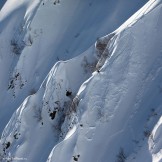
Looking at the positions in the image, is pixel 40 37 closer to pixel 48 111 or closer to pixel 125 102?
pixel 48 111

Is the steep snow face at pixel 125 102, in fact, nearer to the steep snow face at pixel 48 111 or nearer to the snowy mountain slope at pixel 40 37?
the steep snow face at pixel 48 111

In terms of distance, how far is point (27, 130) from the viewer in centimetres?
2066

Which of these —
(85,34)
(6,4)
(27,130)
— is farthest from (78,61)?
(6,4)

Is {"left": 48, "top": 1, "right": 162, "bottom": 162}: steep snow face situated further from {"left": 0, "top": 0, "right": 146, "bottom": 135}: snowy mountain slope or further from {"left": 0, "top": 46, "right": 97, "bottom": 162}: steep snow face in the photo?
{"left": 0, "top": 0, "right": 146, "bottom": 135}: snowy mountain slope

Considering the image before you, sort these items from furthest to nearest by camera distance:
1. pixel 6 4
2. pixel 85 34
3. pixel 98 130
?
1. pixel 6 4
2. pixel 85 34
3. pixel 98 130

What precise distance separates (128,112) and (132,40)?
10.4 feet

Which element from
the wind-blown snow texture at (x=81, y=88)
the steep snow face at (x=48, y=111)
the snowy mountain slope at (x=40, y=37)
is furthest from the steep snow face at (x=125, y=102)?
the snowy mountain slope at (x=40, y=37)

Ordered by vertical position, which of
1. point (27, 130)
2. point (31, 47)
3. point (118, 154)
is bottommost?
point (118, 154)

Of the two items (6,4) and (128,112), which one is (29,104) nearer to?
(128,112)

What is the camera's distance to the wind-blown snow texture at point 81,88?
1563cm

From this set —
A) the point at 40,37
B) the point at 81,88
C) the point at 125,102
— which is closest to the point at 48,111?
the point at 81,88

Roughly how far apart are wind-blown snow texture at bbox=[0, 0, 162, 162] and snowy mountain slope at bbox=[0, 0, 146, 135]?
0.06 m

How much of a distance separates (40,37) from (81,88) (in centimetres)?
752

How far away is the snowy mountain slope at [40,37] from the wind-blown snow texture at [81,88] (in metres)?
0.06
